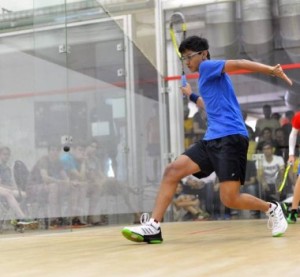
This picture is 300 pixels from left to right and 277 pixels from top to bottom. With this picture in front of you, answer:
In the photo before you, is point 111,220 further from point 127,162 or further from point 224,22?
point 224,22

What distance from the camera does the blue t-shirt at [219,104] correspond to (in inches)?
103

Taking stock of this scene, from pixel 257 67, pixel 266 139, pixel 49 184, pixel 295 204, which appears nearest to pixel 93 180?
→ pixel 49 184

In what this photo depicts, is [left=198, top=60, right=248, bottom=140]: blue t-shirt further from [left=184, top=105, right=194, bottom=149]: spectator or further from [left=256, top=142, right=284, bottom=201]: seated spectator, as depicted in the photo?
[left=184, top=105, right=194, bottom=149]: spectator

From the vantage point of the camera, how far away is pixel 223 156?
2.60m

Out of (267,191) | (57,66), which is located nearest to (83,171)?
(57,66)

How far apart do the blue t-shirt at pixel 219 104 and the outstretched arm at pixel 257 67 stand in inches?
3.8

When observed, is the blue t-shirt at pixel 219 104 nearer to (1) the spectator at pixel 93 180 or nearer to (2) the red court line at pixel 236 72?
(1) the spectator at pixel 93 180

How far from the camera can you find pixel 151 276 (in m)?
1.43

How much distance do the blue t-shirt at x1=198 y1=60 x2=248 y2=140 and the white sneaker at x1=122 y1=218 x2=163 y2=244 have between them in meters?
0.43

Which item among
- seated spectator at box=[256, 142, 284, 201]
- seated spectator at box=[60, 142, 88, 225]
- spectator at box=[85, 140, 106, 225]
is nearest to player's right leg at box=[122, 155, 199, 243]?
seated spectator at box=[60, 142, 88, 225]

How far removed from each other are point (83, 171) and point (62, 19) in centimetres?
109

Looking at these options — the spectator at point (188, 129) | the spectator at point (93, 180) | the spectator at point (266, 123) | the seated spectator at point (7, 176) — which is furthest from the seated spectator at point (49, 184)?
the spectator at point (266, 123)

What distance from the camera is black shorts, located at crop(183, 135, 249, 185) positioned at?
2602mm

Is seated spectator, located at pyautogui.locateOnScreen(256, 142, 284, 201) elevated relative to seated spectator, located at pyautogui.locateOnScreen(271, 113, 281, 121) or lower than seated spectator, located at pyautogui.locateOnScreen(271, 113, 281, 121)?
lower
